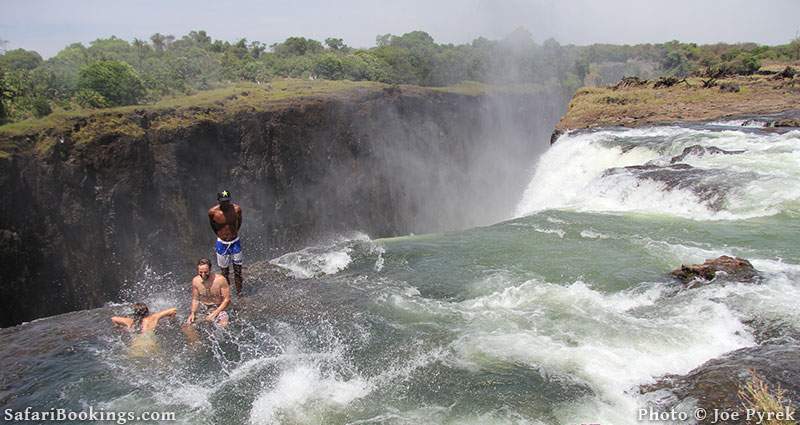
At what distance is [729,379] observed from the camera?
544cm

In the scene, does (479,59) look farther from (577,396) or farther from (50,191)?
(577,396)

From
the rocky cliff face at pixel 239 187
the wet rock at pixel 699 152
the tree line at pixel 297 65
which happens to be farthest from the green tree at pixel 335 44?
the wet rock at pixel 699 152

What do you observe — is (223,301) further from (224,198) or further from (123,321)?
(224,198)

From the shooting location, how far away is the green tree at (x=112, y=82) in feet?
87.8

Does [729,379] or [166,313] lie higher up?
[166,313]

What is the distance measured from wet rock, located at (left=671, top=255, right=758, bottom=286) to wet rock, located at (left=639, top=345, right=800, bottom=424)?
2.32 metres

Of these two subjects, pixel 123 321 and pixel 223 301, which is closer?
pixel 123 321

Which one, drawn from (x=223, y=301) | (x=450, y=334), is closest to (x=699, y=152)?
(x=450, y=334)

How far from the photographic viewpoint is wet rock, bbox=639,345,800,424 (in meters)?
5.15

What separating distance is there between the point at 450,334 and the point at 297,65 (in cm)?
4706

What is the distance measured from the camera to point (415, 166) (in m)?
36.4

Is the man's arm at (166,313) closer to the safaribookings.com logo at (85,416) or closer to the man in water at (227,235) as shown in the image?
the man in water at (227,235)

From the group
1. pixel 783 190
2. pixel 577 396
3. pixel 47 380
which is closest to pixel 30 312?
pixel 47 380

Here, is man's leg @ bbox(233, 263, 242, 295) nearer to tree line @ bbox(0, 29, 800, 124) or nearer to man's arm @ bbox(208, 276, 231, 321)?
man's arm @ bbox(208, 276, 231, 321)
